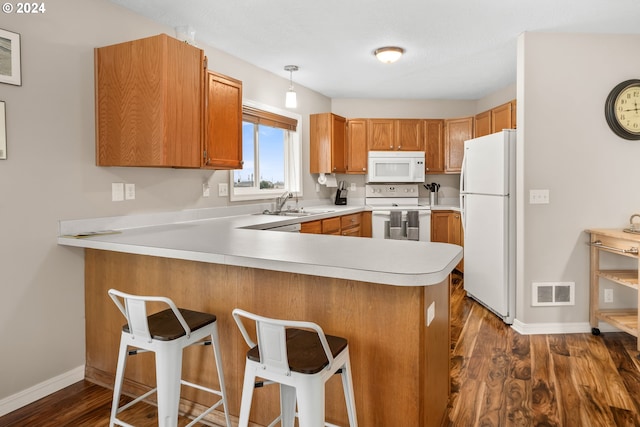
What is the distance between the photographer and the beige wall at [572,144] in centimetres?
323

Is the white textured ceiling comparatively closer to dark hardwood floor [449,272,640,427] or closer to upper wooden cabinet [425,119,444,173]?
upper wooden cabinet [425,119,444,173]

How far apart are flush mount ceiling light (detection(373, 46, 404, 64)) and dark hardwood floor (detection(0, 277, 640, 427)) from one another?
241cm

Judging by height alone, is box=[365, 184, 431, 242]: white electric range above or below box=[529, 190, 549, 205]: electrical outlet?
below

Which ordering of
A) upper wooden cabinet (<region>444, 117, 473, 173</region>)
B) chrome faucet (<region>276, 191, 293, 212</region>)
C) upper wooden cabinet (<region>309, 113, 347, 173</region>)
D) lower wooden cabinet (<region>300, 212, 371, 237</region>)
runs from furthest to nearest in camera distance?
upper wooden cabinet (<region>444, 117, 473, 173</region>) → upper wooden cabinet (<region>309, 113, 347, 173</region>) → chrome faucet (<region>276, 191, 293, 212</region>) → lower wooden cabinet (<region>300, 212, 371, 237</region>)

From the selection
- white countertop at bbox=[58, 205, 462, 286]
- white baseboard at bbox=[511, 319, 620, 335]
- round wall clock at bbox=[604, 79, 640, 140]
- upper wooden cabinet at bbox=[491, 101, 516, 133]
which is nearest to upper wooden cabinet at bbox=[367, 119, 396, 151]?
upper wooden cabinet at bbox=[491, 101, 516, 133]

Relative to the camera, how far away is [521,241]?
10.8 feet

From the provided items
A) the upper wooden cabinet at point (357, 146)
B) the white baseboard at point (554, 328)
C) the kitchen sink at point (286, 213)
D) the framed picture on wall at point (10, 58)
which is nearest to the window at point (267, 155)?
the kitchen sink at point (286, 213)

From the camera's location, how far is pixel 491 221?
3629 millimetres

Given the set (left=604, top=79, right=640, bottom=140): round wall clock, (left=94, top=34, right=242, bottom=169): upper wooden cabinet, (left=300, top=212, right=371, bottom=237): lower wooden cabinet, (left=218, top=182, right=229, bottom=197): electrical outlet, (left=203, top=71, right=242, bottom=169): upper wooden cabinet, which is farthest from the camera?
(left=300, top=212, right=371, bottom=237): lower wooden cabinet

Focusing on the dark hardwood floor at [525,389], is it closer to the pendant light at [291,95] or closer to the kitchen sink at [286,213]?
the kitchen sink at [286,213]

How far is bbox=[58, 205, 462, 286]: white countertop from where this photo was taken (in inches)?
55.9

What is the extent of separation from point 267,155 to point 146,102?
210cm

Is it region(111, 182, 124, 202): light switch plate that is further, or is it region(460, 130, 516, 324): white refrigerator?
region(460, 130, 516, 324): white refrigerator

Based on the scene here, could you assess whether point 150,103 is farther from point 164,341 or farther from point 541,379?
Answer: point 541,379
